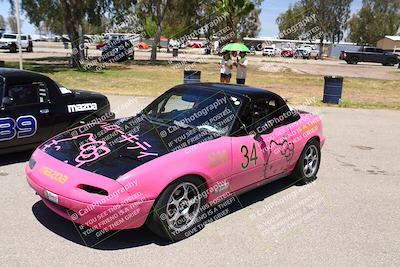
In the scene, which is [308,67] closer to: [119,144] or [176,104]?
[176,104]

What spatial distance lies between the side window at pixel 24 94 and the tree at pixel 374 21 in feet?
307

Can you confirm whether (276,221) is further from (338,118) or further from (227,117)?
(338,118)

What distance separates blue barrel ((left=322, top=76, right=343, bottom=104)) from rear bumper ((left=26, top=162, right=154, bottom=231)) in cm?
1209

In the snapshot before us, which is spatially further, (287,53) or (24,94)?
(287,53)

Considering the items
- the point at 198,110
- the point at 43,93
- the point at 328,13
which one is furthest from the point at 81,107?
the point at 328,13

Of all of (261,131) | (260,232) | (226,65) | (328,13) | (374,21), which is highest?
(328,13)

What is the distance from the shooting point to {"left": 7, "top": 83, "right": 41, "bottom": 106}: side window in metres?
6.38

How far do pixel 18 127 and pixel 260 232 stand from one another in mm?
3872

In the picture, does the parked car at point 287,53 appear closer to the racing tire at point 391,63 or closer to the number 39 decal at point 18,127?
the racing tire at point 391,63

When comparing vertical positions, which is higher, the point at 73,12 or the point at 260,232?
the point at 73,12

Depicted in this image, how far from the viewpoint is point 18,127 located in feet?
20.6

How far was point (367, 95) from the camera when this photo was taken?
61.4ft

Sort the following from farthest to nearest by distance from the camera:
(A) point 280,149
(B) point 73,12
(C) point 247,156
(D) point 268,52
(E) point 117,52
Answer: (D) point 268,52 < (E) point 117,52 < (B) point 73,12 < (A) point 280,149 < (C) point 247,156

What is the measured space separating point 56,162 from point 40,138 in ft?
8.72
